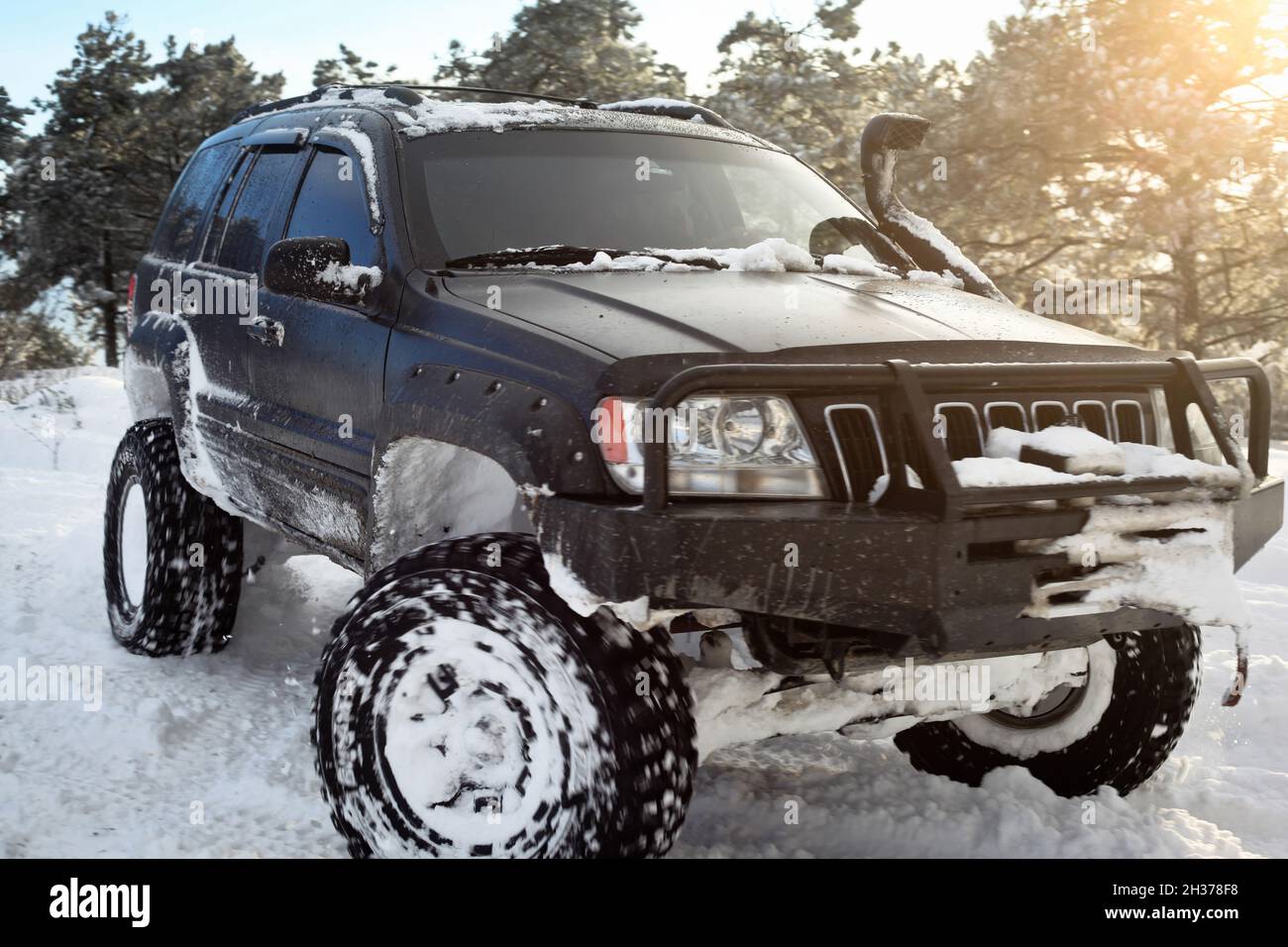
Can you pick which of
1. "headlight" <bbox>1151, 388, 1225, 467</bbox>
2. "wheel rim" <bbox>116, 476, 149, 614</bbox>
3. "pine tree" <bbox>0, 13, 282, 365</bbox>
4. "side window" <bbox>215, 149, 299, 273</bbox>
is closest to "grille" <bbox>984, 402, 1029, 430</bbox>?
"headlight" <bbox>1151, 388, 1225, 467</bbox>

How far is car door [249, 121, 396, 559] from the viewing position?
365cm

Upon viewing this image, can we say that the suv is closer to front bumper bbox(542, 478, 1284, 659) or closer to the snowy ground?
front bumper bbox(542, 478, 1284, 659)

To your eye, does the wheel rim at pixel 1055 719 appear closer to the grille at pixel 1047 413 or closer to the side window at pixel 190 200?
the grille at pixel 1047 413

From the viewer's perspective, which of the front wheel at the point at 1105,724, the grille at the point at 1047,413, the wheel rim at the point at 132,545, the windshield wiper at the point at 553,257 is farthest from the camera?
the wheel rim at the point at 132,545

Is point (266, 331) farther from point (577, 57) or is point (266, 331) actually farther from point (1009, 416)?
point (577, 57)

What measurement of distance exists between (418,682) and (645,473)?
0.83 metres

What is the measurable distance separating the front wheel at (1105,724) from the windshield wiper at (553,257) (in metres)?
1.60

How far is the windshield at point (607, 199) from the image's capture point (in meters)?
3.83

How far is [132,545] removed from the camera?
528 centimetres

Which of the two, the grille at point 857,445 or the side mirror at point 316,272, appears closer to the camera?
the grille at point 857,445

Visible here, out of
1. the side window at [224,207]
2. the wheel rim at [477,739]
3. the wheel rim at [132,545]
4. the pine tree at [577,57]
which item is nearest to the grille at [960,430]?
the wheel rim at [477,739]
